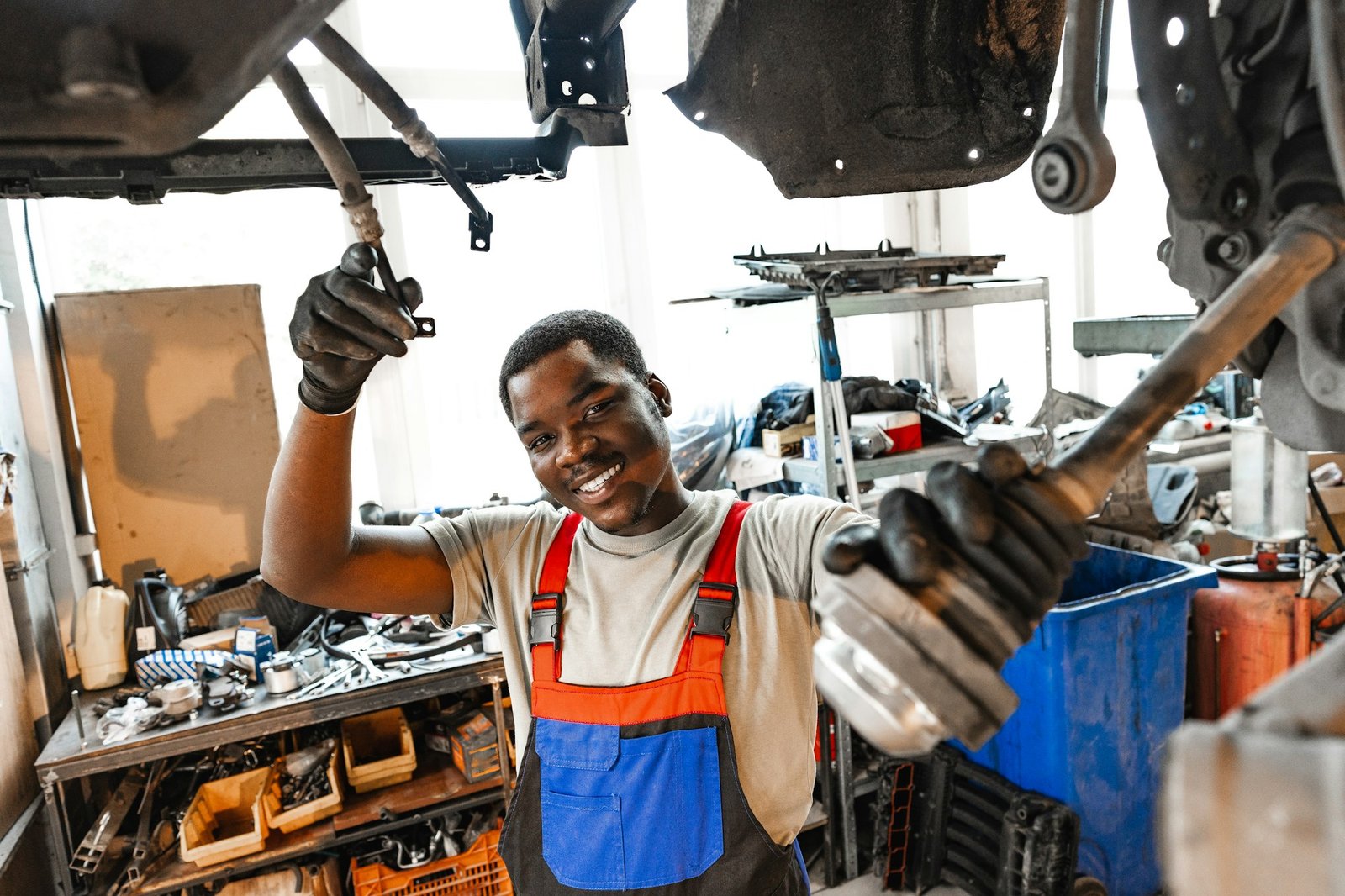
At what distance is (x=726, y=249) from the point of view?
3.58 meters

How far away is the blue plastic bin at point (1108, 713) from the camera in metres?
2.15

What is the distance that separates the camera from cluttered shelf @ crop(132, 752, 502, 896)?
2043mm

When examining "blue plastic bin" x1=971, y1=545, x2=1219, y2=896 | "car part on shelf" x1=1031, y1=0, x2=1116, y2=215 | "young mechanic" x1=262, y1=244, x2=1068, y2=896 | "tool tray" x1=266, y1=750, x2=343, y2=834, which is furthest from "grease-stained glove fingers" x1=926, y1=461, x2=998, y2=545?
"tool tray" x1=266, y1=750, x2=343, y2=834

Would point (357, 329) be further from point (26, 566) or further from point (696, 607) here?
point (26, 566)

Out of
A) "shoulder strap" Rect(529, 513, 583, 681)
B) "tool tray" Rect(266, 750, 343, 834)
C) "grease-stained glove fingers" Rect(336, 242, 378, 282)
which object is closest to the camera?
"grease-stained glove fingers" Rect(336, 242, 378, 282)

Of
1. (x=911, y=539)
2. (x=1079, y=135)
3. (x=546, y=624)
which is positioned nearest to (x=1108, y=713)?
(x=546, y=624)

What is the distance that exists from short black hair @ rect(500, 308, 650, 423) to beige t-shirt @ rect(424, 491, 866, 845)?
0.27 metres

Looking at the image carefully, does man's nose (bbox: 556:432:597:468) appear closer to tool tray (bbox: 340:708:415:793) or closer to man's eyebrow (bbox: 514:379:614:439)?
man's eyebrow (bbox: 514:379:614:439)

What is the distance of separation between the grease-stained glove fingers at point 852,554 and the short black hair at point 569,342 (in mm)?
984

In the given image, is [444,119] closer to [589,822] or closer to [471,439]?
[471,439]

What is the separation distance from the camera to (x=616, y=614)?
51.5 inches

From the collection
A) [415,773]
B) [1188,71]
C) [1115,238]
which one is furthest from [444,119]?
[1115,238]

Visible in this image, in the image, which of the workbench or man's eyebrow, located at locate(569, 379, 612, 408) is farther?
the workbench

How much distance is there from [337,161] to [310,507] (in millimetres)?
624
